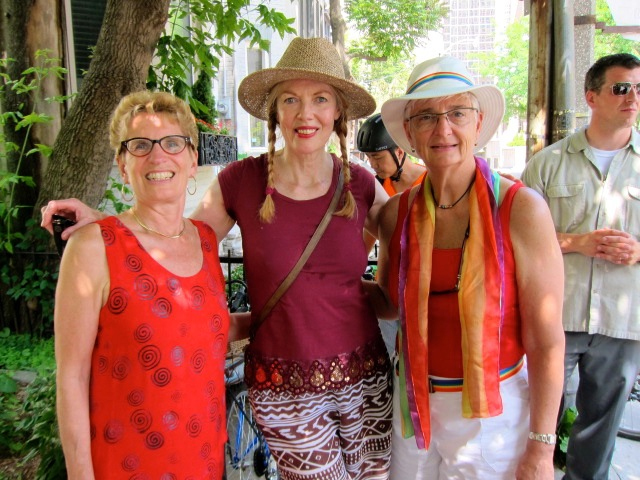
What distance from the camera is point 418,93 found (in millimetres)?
1792

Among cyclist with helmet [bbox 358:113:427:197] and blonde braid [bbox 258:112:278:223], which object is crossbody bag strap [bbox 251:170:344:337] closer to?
blonde braid [bbox 258:112:278:223]

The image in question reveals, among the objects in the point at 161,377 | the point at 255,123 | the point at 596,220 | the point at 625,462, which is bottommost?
the point at 625,462

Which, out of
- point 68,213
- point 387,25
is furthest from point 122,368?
point 387,25

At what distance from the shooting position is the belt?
1787 mm

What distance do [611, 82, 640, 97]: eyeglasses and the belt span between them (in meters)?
1.72

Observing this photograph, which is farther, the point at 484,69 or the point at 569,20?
the point at 484,69

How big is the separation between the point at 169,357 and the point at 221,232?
0.67 metres

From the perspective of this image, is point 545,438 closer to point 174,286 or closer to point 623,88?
point 174,286

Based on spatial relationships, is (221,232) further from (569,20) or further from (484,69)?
(484,69)

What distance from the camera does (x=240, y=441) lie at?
3.29 m

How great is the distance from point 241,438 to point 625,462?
2.69 m

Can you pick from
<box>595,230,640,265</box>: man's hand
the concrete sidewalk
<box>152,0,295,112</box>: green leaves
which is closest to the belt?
<box>595,230,640,265</box>: man's hand

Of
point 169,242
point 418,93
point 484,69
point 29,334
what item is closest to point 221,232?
point 169,242

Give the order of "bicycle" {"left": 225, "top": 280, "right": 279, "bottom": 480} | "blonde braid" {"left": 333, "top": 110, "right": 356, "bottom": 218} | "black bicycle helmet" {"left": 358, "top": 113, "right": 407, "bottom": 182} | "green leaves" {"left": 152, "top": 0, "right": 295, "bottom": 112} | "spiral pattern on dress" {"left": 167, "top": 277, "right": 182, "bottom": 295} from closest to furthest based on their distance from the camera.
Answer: "spiral pattern on dress" {"left": 167, "top": 277, "right": 182, "bottom": 295}
"blonde braid" {"left": 333, "top": 110, "right": 356, "bottom": 218}
"bicycle" {"left": 225, "top": 280, "right": 279, "bottom": 480}
"black bicycle helmet" {"left": 358, "top": 113, "right": 407, "bottom": 182}
"green leaves" {"left": 152, "top": 0, "right": 295, "bottom": 112}
